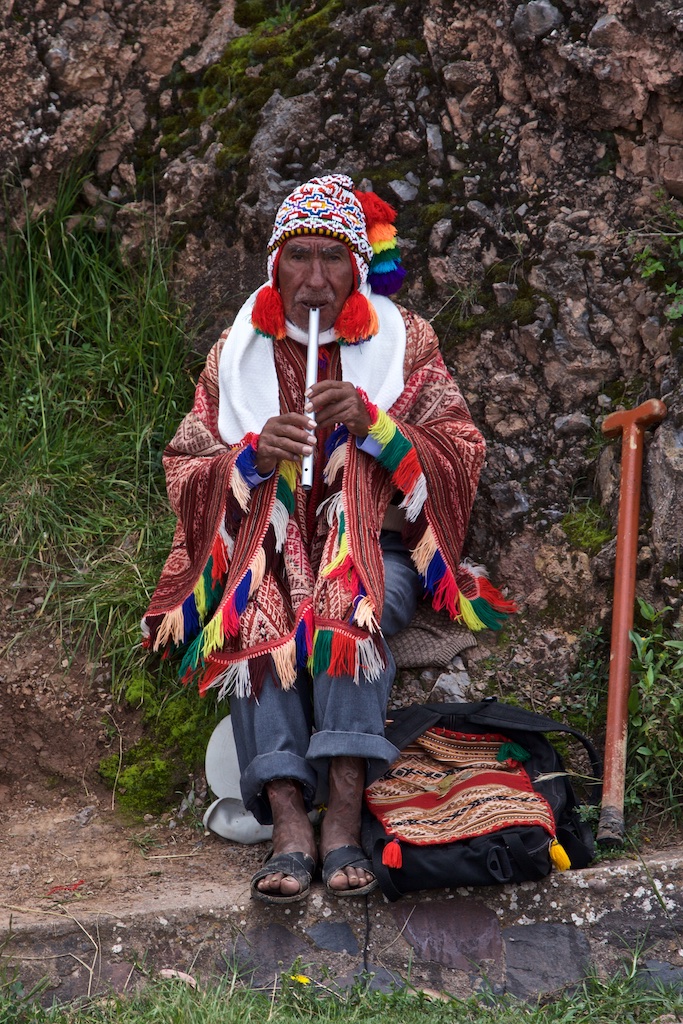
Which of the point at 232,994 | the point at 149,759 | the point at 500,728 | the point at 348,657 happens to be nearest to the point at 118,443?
the point at 149,759

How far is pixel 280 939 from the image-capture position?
2.88 metres

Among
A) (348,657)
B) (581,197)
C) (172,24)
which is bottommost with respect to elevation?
(348,657)

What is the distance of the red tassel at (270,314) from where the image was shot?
3.54 metres

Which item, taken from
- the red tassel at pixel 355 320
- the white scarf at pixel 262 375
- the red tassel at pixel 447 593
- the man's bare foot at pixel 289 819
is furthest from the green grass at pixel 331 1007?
the red tassel at pixel 355 320

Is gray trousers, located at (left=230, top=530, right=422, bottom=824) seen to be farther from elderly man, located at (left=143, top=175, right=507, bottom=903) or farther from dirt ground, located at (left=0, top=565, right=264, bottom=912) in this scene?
dirt ground, located at (left=0, top=565, right=264, bottom=912)

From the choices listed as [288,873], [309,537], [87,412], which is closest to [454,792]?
[288,873]

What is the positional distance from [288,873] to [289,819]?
0.18 meters

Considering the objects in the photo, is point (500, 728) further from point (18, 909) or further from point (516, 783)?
point (18, 909)

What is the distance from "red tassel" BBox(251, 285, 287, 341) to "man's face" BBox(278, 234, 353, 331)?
0.04 metres

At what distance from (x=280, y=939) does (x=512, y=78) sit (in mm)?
3167

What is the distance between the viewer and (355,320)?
3523 mm

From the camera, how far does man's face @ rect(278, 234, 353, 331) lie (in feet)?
11.4

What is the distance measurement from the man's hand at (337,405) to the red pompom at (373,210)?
78cm

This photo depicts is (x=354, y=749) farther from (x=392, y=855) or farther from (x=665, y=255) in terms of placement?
(x=665, y=255)
